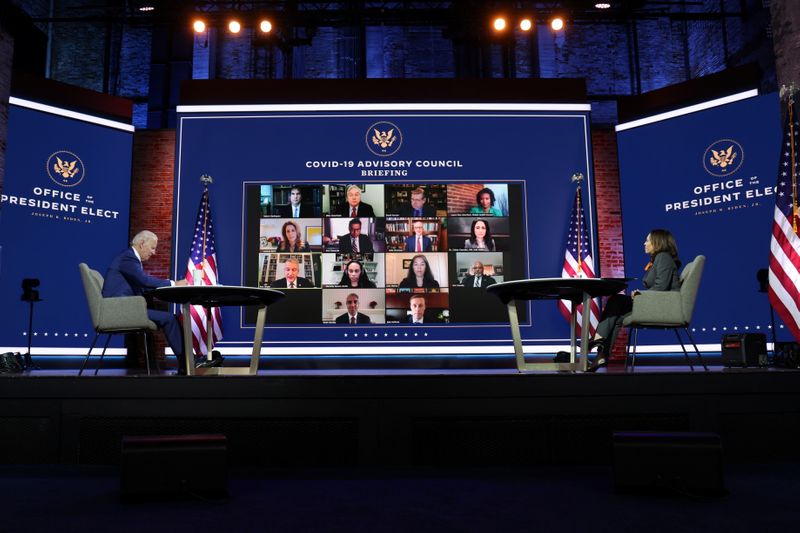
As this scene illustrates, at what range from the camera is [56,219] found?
813cm

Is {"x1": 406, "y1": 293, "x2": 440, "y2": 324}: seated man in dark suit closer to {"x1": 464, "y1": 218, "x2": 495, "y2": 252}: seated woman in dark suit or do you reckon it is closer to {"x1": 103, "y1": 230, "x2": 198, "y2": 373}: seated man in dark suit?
{"x1": 464, "y1": 218, "x2": 495, "y2": 252}: seated woman in dark suit

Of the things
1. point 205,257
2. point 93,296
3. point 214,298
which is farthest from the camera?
point 205,257

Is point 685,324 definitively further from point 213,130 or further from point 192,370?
point 213,130

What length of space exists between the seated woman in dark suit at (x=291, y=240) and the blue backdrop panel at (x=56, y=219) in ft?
7.03

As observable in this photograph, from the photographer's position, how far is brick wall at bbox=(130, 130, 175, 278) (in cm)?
907

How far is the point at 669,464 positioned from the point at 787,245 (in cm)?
378

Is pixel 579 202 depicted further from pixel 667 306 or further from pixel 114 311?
pixel 114 311

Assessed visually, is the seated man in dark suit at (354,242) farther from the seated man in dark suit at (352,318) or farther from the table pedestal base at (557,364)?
the table pedestal base at (557,364)

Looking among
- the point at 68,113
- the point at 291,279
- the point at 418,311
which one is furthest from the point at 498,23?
the point at 68,113

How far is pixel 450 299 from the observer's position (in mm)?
8109

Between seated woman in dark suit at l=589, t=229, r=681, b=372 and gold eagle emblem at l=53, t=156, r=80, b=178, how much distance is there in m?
6.46

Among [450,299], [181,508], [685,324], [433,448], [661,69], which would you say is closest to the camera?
[181,508]

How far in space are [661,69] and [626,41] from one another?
0.83 m

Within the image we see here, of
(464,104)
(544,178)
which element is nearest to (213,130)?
(464,104)
